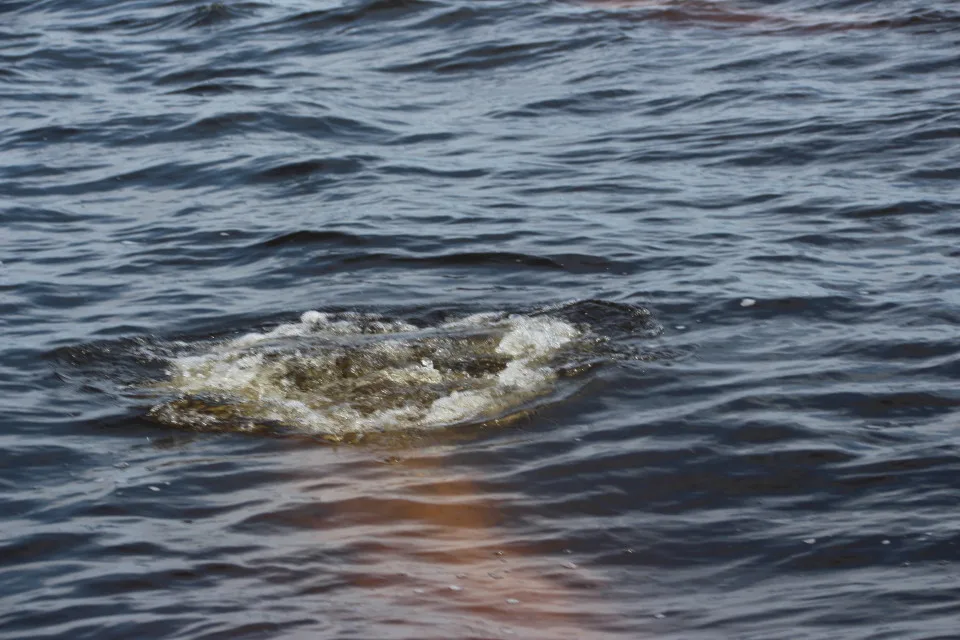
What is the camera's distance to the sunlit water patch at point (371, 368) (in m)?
6.32

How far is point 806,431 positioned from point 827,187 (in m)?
4.13

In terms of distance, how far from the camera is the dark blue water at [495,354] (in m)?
4.85

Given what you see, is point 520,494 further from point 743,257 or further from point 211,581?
point 743,257

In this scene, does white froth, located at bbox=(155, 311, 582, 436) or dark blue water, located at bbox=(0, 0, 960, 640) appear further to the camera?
white froth, located at bbox=(155, 311, 582, 436)

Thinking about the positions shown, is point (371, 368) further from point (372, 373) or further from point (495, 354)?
point (495, 354)

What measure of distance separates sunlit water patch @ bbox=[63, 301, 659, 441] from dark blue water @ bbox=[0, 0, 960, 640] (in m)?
0.02

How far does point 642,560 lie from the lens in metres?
4.98

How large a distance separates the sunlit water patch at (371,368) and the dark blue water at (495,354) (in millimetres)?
24

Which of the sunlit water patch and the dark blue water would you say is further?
the sunlit water patch

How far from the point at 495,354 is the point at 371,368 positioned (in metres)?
0.64

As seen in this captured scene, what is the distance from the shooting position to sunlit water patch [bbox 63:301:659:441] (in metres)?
6.32

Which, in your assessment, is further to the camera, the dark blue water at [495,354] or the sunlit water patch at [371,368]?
the sunlit water patch at [371,368]

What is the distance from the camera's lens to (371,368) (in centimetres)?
680

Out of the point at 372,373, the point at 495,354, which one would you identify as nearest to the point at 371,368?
→ the point at 372,373
